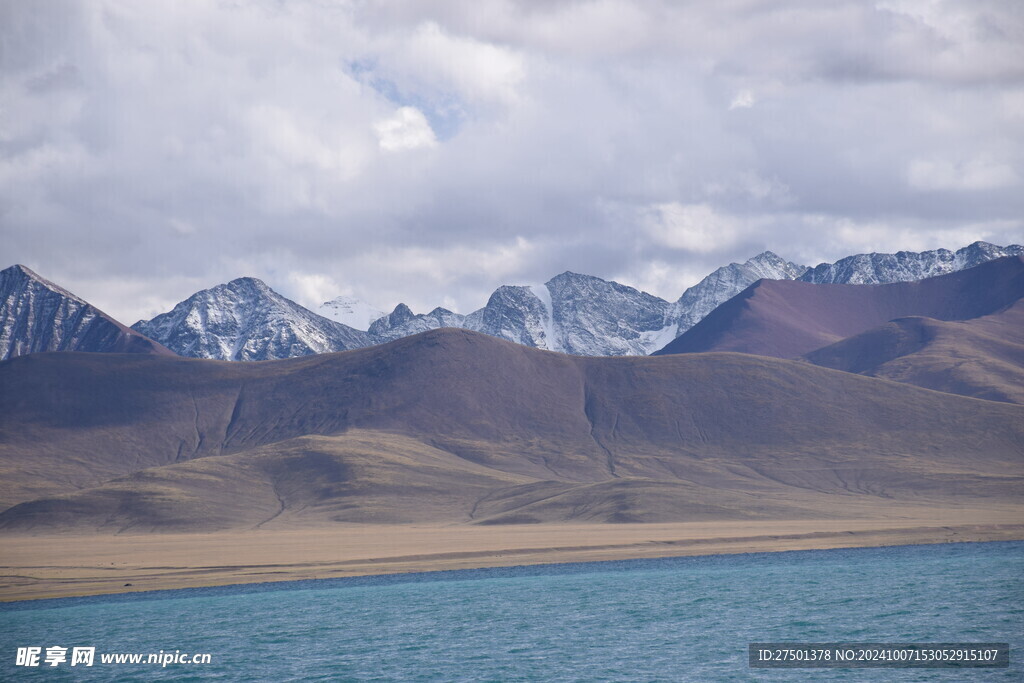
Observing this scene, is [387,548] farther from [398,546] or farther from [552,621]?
[552,621]

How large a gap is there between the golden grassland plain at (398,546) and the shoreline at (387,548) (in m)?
0.16

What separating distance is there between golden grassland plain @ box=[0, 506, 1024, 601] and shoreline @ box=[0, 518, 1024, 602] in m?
0.16

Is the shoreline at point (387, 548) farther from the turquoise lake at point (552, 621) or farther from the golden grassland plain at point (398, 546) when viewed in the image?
the turquoise lake at point (552, 621)

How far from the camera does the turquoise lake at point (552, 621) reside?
62.8m

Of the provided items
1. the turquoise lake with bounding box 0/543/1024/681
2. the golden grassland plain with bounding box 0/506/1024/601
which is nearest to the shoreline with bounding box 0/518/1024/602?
the golden grassland plain with bounding box 0/506/1024/601

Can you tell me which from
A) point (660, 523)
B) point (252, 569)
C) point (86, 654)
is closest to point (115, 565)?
point (252, 569)

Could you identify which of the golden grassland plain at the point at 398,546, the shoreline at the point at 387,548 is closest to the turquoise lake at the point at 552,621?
the shoreline at the point at 387,548

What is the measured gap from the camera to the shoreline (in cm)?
13112

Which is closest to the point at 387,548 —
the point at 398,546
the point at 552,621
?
the point at 398,546

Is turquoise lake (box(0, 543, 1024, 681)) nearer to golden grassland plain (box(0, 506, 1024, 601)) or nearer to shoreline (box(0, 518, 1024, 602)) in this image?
shoreline (box(0, 518, 1024, 602))

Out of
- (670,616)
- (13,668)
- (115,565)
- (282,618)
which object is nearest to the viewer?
(13,668)

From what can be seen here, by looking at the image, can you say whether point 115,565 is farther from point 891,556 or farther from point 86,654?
point 891,556

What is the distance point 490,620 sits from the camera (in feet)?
274

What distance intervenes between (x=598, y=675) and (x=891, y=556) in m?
78.2
